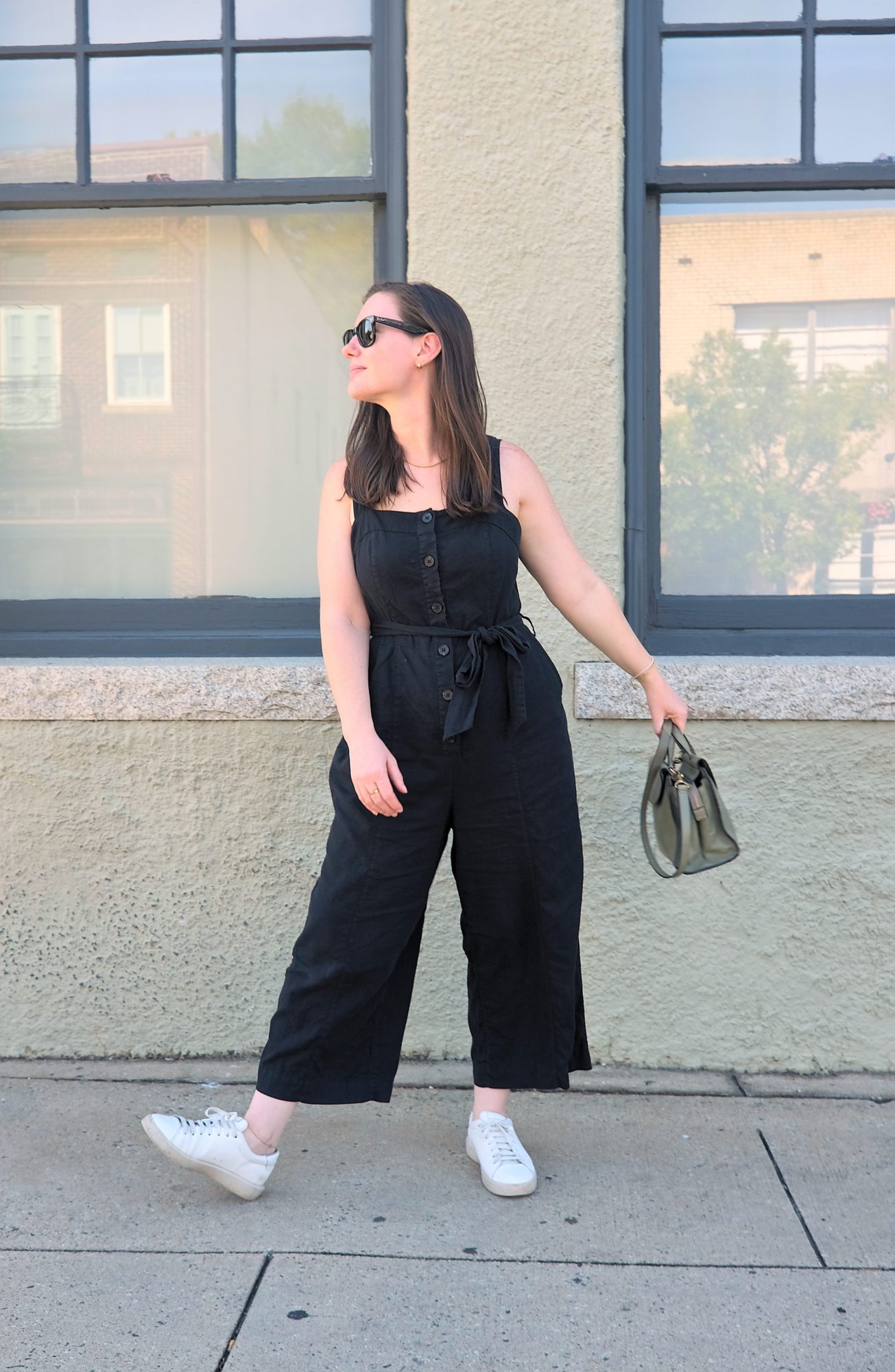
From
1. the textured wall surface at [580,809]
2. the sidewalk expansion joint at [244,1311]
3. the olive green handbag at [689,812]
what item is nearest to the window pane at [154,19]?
the textured wall surface at [580,809]

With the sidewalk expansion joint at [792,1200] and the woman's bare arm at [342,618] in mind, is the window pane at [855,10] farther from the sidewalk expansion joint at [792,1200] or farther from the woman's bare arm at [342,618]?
the sidewalk expansion joint at [792,1200]

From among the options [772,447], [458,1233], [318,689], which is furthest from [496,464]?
[458,1233]

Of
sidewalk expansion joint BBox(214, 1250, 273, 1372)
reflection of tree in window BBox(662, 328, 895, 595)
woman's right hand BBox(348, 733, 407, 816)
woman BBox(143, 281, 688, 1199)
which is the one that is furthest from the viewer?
reflection of tree in window BBox(662, 328, 895, 595)

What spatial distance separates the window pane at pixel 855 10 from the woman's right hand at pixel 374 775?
2573 millimetres

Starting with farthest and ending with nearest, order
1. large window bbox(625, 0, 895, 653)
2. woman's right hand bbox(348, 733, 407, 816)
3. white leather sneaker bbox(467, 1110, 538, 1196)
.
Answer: large window bbox(625, 0, 895, 653)
white leather sneaker bbox(467, 1110, 538, 1196)
woman's right hand bbox(348, 733, 407, 816)

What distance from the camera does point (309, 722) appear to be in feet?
11.4

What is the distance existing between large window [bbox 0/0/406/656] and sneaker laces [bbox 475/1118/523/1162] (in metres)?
1.42

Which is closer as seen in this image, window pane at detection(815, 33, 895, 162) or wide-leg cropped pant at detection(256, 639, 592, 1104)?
wide-leg cropped pant at detection(256, 639, 592, 1104)

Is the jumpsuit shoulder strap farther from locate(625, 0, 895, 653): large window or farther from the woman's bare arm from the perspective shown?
locate(625, 0, 895, 653): large window

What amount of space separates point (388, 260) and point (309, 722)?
52.4 inches

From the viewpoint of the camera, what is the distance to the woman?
2602mm

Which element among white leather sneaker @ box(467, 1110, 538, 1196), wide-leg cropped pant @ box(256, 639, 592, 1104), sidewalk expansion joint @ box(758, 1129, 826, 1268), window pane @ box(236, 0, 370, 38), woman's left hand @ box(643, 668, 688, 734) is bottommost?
sidewalk expansion joint @ box(758, 1129, 826, 1268)

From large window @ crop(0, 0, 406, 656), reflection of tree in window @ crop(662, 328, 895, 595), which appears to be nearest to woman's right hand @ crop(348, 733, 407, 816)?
large window @ crop(0, 0, 406, 656)

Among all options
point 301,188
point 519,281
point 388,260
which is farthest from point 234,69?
point 519,281
